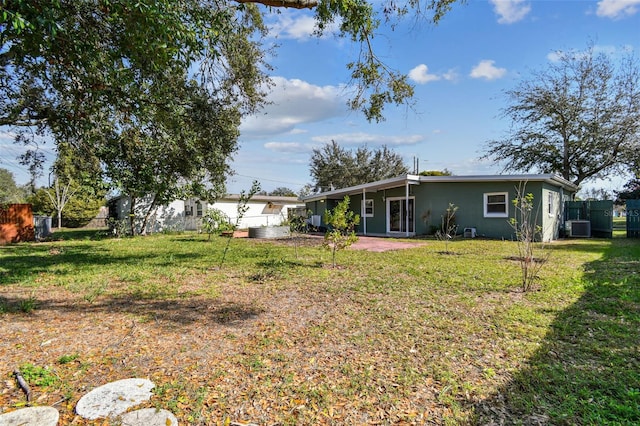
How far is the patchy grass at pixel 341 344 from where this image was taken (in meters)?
2.50

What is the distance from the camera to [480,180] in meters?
14.6

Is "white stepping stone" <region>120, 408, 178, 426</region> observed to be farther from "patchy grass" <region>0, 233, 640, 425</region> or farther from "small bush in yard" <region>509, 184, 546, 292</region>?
"small bush in yard" <region>509, 184, 546, 292</region>

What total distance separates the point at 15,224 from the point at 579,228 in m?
25.9

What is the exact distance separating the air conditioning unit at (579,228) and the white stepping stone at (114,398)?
19.1 meters

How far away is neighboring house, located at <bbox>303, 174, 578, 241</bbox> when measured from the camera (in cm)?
1417

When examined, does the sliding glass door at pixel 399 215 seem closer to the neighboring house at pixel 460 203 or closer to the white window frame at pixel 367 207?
the neighboring house at pixel 460 203

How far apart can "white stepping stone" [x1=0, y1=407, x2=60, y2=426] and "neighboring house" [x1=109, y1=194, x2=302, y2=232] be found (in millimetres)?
17210

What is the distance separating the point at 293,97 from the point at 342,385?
313 inches

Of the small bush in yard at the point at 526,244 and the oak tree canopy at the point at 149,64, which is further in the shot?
the small bush in yard at the point at 526,244

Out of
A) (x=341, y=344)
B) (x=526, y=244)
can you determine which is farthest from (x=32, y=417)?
(x=526, y=244)

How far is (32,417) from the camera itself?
2314 mm

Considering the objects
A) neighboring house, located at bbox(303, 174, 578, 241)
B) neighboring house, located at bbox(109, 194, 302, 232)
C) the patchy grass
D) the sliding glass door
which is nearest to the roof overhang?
neighboring house, located at bbox(303, 174, 578, 241)

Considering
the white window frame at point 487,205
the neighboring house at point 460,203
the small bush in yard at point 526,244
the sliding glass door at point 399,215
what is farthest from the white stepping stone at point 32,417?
the sliding glass door at point 399,215

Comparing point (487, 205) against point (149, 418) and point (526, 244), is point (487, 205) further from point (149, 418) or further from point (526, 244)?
point (149, 418)
